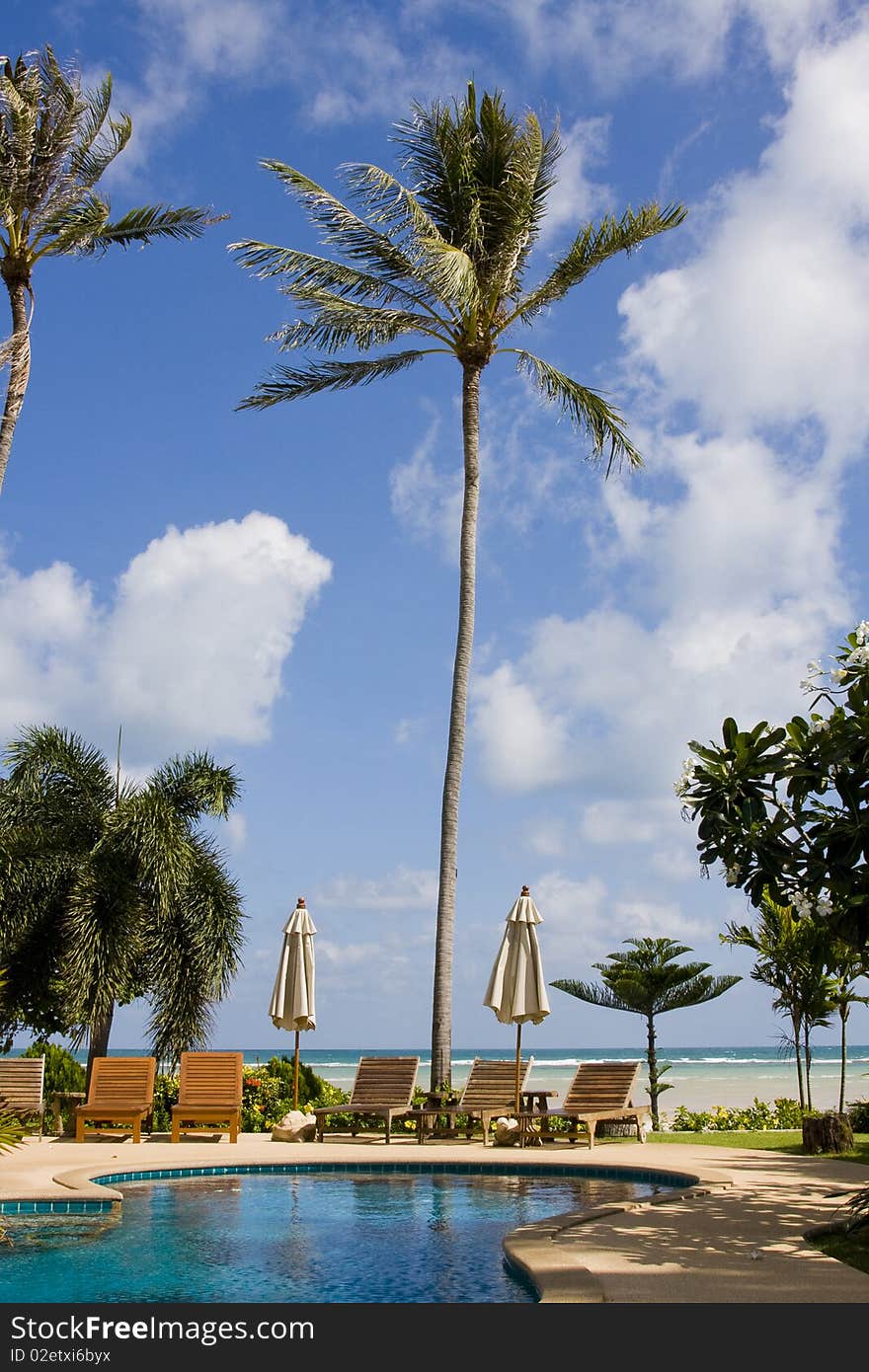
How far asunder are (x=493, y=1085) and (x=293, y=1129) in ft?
7.77

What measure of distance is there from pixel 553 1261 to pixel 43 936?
12.9m

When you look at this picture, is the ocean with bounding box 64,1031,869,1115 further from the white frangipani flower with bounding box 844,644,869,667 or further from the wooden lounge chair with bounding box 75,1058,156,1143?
the white frangipani flower with bounding box 844,644,869,667

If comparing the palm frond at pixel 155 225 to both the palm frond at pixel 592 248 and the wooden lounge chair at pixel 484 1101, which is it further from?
the wooden lounge chair at pixel 484 1101

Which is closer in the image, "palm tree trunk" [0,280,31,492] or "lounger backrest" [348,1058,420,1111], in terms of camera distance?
"lounger backrest" [348,1058,420,1111]

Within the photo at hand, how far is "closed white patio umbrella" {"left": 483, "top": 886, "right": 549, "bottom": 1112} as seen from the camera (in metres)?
14.2

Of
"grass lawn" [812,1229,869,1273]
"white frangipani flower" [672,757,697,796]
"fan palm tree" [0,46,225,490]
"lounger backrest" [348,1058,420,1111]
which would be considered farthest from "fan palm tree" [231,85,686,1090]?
"grass lawn" [812,1229,869,1273]

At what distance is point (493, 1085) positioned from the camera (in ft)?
47.6

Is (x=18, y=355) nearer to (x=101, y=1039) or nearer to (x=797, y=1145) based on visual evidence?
(x=101, y=1039)

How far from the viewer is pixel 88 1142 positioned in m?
14.4

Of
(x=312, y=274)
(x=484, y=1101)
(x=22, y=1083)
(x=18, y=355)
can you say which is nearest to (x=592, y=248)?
(x=312, y=274)

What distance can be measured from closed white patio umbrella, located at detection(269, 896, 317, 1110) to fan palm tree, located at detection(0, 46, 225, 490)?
22.7 ft

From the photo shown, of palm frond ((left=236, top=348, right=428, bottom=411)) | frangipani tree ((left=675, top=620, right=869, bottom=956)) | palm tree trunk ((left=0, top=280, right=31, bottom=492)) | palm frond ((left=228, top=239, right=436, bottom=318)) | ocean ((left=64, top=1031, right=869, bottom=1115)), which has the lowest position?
ocean ((left=64, top=1031, right=869, bottom=1115))

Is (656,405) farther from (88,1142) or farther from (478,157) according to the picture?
(88,1142)

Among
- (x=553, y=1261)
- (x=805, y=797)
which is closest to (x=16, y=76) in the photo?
(x=805, y=797)
